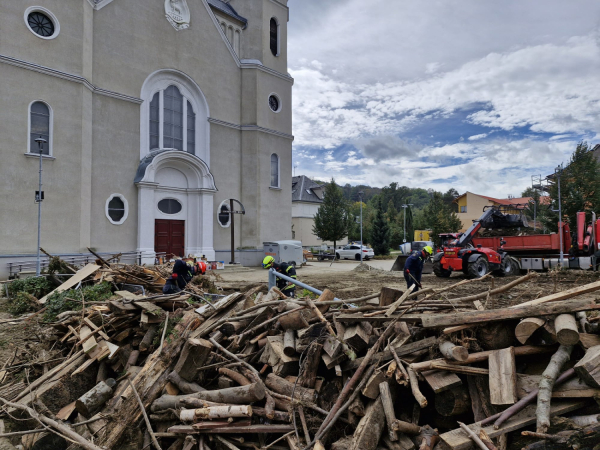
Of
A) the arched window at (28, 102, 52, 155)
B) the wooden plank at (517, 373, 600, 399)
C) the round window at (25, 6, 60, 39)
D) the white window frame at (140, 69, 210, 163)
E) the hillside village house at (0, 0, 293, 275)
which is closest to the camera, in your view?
the wooden plank at (517, 373, 600, 399)

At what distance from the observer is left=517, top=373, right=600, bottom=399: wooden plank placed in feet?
9.44

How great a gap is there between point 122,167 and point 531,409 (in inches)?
787

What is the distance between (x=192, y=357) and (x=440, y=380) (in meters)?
2.69

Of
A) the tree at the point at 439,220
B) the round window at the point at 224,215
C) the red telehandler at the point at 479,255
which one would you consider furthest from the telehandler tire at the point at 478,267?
the tree at the point at 439,220

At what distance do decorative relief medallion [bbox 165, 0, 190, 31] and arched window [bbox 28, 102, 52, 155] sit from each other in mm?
8837

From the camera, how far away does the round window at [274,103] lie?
2598 cm

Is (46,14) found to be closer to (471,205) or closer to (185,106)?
(185,106)

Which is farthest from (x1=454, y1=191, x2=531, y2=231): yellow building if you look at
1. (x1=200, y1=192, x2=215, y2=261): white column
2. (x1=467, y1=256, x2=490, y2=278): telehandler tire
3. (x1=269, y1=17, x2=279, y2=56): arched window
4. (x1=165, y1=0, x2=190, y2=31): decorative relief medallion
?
(x1=165, y1=0, x2=190, y2=31): decorative relief medallion

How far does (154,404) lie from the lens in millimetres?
4293

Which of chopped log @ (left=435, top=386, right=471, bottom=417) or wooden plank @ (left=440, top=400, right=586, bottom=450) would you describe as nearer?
wooden plank @ (left=440, top=400, right=586, bottom=450)

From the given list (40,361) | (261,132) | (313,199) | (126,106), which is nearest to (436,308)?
(40,361)

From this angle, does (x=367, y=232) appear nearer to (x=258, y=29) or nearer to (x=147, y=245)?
(x=258, y=29)

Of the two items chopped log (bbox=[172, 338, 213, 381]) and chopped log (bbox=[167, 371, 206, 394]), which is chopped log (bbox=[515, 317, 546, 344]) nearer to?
chopped log (bbox=[172, 338, 213, 381])

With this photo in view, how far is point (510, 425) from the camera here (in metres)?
2.87
